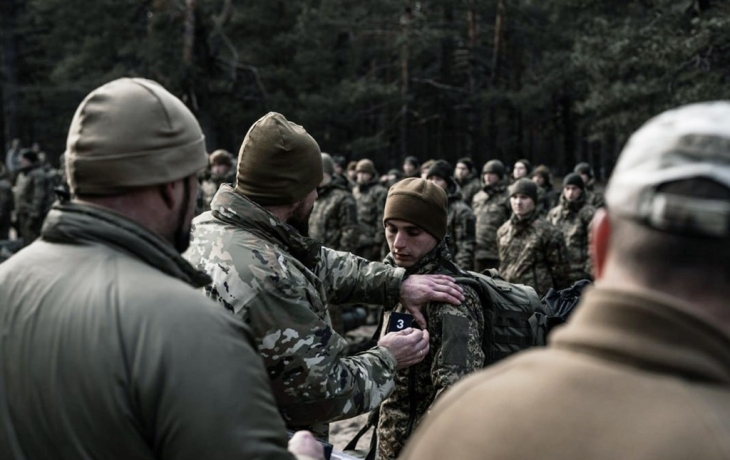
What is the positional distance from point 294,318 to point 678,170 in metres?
1.78

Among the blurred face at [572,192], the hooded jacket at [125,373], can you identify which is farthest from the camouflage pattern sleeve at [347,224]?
the hooded jacket at [125,373]

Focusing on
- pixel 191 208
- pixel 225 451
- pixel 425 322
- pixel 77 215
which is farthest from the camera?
pixel 425 322

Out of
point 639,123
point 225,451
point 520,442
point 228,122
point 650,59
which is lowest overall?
point 228,122

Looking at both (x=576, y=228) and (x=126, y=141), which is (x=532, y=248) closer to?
(x=576, y=228)

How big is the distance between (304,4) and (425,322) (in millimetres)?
29135

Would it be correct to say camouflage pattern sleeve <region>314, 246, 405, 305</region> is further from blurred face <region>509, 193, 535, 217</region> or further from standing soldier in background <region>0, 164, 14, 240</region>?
standing soldier in background <region>0, 164, 14, 240</region>

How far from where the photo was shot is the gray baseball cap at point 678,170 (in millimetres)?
1228

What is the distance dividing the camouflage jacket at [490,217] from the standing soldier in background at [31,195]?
29.4 feet

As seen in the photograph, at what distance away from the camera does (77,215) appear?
6.87 ft

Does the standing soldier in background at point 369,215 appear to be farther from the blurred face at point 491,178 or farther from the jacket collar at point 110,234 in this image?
the jacket collar at point 110,234

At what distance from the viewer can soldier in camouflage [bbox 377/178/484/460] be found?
3.50 meters

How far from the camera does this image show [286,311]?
286 centimetres

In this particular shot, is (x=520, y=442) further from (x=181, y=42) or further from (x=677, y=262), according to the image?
(x=181, y=42)

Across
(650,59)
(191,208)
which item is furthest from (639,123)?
(191,208)
